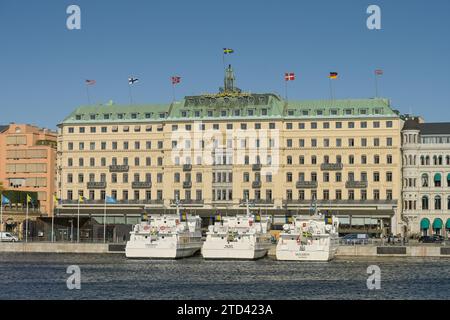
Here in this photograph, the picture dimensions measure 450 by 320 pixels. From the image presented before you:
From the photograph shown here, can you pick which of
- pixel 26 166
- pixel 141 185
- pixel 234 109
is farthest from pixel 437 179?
pixel 26 166

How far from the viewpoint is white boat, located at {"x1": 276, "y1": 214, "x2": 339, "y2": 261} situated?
10580 centimetres

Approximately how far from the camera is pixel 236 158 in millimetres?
165750

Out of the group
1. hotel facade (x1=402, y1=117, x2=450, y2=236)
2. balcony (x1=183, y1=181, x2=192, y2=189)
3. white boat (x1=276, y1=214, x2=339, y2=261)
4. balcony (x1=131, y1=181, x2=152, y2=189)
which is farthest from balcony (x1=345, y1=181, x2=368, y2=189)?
white boat (x1=276, y1=214, x2=339, y2=261)

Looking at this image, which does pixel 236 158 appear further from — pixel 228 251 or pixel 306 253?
pixel 306 253

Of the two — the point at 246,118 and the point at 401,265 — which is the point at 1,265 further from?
the point at 246,118

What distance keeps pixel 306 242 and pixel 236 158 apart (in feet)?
196

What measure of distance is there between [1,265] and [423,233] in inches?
3478

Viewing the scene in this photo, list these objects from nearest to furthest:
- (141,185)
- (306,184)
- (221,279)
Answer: (221,279) → (306,184) → (141,185)

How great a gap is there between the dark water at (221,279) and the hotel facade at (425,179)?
50.1 meters

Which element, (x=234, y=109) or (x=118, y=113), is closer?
(x=234, y=109)

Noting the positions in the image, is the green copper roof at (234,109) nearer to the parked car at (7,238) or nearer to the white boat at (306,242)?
the parked car at (7,238)

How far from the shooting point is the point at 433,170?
16188cm

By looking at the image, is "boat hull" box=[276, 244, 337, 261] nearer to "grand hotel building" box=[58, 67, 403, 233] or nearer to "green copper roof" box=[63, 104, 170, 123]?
"grand hotel building" box=[58, 67, 403, 233]
